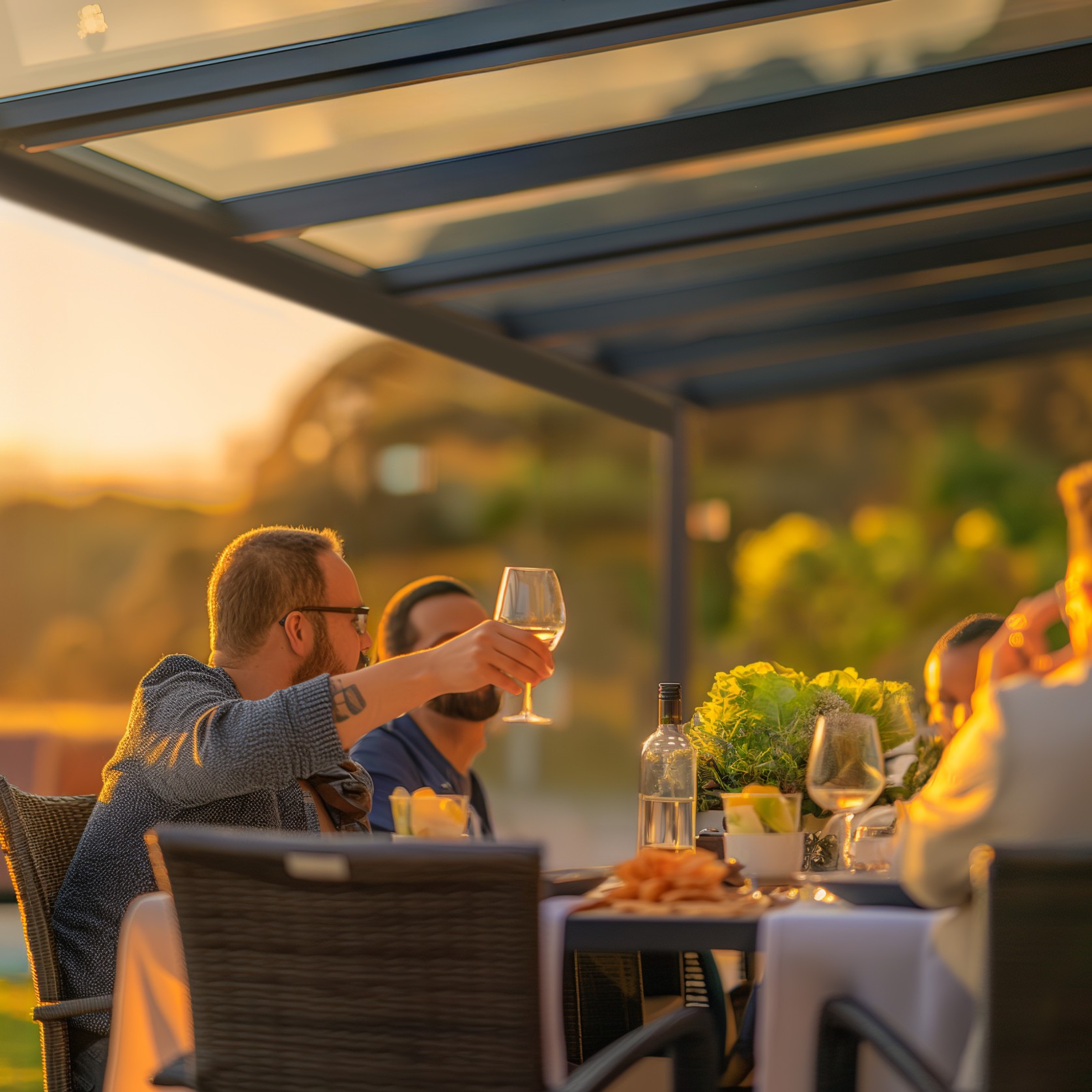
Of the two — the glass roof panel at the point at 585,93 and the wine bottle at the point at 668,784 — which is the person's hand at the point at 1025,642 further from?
the glass roof panel at the point at 585,93

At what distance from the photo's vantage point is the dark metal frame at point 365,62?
333cm

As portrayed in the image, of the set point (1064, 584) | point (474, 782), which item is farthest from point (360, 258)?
point (1064, 584)

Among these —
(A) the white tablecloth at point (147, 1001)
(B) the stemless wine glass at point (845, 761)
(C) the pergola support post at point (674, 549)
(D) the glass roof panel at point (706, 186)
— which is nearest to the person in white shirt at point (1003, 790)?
(B) the stemless wine glass at point (845, 761)

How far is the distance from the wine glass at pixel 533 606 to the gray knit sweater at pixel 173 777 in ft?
1.12

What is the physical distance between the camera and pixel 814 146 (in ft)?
14.7

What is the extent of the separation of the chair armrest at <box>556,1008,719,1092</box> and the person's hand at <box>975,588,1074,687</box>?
68cm

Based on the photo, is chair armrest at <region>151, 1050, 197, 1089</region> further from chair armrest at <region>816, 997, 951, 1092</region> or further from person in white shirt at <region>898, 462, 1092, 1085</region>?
person in white shirt at <region>898, 462, 1092, 1085</region>

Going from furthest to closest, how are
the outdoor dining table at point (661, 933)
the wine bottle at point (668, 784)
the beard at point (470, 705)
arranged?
the beard at point (470, 705) → the wine bottle at point (668, 784) → the outdoor dining table at point (661, 933)

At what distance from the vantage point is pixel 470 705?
3529 mm

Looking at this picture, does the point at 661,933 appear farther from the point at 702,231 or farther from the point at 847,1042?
the point at 702,231

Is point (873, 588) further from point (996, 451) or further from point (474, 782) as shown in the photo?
point (474, 782)

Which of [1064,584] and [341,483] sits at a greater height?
[341,483]

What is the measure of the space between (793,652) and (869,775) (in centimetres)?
1183

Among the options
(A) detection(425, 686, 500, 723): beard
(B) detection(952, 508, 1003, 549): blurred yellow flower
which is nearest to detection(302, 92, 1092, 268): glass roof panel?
(A) detection(425, 686, 500, 723): beard
